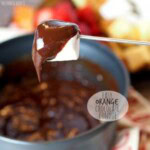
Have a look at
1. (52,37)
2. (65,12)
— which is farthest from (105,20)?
(52,37)

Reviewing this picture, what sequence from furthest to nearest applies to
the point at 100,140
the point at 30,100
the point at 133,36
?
the point at 133,36
the point at 30,100
the point at 100,140

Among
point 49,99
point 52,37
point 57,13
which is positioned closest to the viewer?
point 52,37

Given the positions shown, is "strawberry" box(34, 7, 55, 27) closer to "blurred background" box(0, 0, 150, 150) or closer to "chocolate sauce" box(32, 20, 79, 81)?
"blurred background" box(0, 0, 150, 150)

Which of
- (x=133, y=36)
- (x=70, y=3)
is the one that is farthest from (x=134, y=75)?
(x=70, y=3)

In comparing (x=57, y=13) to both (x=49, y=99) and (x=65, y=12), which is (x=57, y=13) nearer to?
(x=65, y=12)

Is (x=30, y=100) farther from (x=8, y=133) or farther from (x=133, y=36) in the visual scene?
(x=133, y=36)

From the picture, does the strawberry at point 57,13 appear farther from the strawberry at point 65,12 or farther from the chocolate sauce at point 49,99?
the chocolate sauce at point 49,99

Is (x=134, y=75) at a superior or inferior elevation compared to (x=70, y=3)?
inferior
